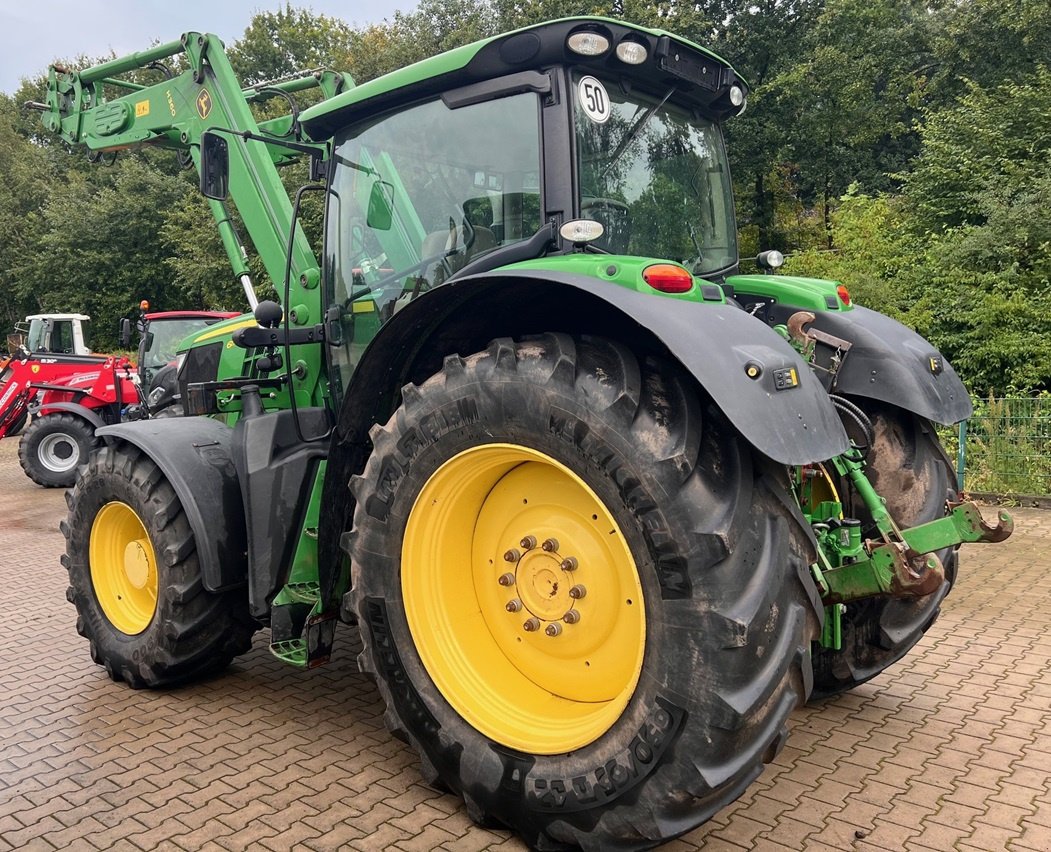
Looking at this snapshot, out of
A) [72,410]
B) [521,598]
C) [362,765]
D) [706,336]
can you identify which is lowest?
[362,765]

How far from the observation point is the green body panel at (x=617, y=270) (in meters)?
2.56

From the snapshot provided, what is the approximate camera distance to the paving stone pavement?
9.00 feet

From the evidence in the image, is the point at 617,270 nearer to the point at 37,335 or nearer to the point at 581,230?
the point at 581,230

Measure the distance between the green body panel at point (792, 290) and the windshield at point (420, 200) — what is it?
1.28m

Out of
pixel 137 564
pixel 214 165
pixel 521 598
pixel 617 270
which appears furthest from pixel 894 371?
pixel 137 564

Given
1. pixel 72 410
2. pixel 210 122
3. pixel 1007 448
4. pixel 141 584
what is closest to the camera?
pixel 141 584

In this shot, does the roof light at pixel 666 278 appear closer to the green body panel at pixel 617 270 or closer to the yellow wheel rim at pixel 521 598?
the green body panel at pixel 617 270

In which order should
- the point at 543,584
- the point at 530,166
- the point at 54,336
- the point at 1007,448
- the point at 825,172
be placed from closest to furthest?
the point at 543,584 → the point at 530,166 → the point at 1007,448 → the point at 54,336 → the point at 825,172

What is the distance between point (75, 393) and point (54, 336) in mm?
1531

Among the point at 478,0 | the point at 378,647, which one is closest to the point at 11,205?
the point at 478,0

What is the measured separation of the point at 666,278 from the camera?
2572 mm

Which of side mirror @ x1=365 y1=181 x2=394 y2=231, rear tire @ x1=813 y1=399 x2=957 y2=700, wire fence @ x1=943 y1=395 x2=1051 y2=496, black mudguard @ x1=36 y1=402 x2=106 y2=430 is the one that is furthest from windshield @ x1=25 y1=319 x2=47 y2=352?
rear tire @ x1=813 y1=399 x2=957 y2=700

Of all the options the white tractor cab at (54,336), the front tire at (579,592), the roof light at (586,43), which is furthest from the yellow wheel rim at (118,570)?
the white tractor cab at (54,336)

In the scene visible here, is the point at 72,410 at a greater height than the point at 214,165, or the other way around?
the point at 214,165
